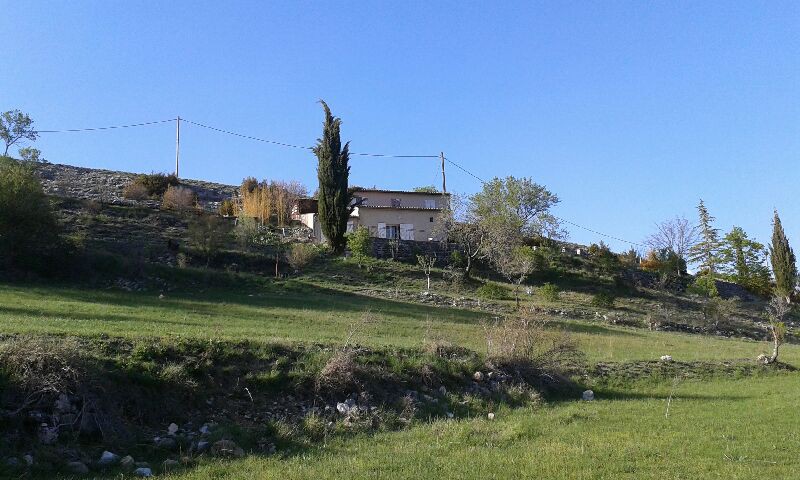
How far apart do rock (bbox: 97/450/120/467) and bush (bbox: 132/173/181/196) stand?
181 ft

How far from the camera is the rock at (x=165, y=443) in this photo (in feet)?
29.2

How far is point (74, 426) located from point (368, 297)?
80.7ft

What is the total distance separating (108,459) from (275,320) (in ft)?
43.0

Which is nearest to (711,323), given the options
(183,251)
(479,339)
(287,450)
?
(479,339)

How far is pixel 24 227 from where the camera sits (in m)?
28.7

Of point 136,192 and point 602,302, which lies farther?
Answer: point 136,192

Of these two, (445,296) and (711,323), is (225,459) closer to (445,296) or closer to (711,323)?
(445,296)

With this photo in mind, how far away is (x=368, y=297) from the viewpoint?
3309 centimetres

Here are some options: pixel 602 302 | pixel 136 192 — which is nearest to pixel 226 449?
pixel 602 302

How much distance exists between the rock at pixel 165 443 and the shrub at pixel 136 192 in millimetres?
51370

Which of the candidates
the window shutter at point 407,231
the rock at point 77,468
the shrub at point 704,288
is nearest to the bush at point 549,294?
the shrub at point 704,288

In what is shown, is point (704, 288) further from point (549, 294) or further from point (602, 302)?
point (549, 294)

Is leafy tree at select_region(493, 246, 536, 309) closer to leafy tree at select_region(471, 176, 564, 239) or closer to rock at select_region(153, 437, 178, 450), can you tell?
leafy tree at select_region(471, 176, 564, 239)

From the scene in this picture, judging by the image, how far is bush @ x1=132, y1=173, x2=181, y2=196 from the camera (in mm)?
59562
